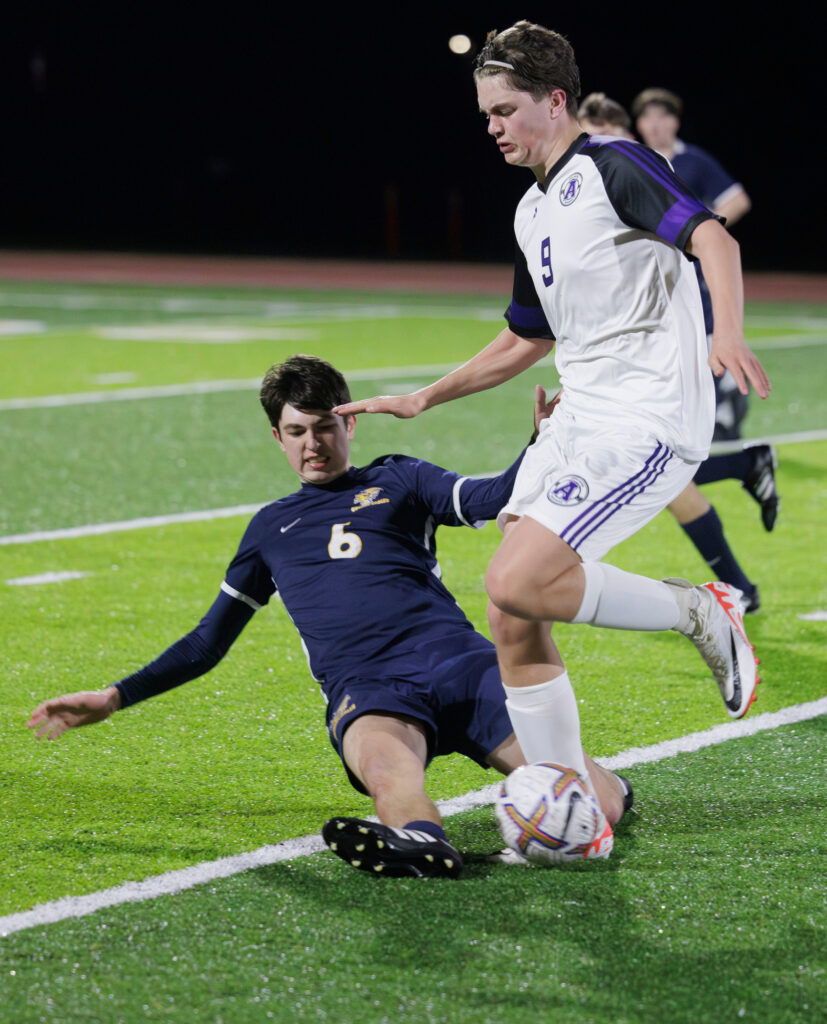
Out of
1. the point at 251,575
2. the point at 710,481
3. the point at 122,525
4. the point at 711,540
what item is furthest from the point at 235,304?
the point at 251,575

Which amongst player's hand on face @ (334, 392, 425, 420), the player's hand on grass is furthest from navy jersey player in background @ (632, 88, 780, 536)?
the player's hand on grass

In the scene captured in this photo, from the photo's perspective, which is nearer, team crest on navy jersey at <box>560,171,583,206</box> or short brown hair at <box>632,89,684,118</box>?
team crest on navy jersey at <box>560,171,583,206</box>

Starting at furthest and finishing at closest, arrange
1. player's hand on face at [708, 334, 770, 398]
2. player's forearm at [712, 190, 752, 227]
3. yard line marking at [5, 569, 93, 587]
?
player's forearm at [712, 190, 752, 227]
yard line marking at [5, 569, 93, 587]
player's hand on face at [708, 334, 770, 398]

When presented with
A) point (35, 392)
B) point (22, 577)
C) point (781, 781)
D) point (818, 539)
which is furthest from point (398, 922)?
point (35, 392)

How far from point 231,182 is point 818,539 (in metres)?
33.0

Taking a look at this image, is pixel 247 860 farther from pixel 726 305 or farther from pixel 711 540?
pixel 711 540

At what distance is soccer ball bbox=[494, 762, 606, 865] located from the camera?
338 cm

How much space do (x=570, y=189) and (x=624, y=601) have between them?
38.5 inches

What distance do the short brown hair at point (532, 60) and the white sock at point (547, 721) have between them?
4.53ft

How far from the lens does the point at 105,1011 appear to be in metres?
2.77

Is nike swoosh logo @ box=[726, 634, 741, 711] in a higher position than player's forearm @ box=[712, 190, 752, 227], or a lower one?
lower

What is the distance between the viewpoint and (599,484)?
3.52 metres

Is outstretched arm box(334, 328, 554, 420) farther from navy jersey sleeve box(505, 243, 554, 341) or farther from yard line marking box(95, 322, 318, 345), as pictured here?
yard line marking box(95, 322, 318, 345)

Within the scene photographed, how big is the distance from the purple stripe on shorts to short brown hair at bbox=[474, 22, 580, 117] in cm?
89
